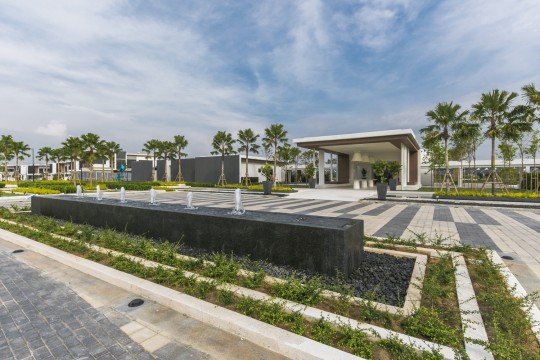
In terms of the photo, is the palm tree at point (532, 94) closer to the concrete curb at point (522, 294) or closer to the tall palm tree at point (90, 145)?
the concrete curb at point (522, 294)

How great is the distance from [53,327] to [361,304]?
3990 millimetres

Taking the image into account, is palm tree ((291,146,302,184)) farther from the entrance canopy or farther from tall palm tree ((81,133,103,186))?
tall palm tree ((81,133,103,186))

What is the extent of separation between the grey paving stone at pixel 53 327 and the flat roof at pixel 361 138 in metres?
27.6

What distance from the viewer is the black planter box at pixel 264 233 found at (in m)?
4.58

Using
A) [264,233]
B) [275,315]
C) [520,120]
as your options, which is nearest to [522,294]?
[275,315]

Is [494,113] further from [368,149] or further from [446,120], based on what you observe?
[368,149]

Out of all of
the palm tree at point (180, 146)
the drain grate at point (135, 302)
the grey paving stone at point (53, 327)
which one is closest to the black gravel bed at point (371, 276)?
the drain grate at point (135, 302)

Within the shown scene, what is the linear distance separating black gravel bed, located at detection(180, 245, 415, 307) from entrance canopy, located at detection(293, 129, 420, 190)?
24003 millimetres

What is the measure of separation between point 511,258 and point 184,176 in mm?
45953

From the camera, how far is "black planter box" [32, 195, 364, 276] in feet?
15.0

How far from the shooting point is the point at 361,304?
351cm

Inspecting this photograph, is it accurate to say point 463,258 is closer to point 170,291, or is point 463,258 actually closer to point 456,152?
point 170,291

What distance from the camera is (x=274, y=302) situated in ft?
11.7

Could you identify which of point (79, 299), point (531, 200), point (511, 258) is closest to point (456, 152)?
point (531, 200)
